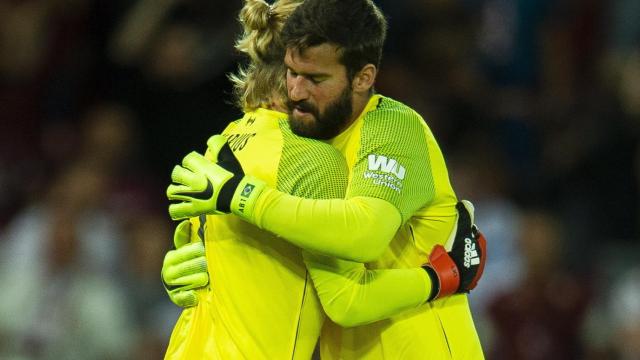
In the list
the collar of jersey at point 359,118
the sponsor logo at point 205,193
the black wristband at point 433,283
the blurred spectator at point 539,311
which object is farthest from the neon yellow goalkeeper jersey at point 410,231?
the blurred spectator at point 539,311

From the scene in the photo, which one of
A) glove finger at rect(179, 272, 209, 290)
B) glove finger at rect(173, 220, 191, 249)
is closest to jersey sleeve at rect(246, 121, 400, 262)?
glove finger at rect(179, 272, 209, 290)

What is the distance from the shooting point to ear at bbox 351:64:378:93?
11.8ft

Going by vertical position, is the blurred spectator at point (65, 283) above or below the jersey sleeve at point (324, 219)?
below

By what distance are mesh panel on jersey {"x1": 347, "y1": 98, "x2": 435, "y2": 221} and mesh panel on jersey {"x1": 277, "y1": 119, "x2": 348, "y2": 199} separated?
6 cm

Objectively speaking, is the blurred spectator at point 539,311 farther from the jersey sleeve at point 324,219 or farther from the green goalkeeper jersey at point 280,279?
the jersey sleeve at point 324,219

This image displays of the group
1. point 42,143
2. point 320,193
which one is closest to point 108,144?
point 42,143

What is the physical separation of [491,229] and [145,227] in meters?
1.99

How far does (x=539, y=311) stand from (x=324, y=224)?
3470 mm

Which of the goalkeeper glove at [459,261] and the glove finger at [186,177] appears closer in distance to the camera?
the glove finger at [186,177]

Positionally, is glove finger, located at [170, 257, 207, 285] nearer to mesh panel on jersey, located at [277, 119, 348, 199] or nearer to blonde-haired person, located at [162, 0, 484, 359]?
blonde-haired person, located at [162, 0, 484, 359]

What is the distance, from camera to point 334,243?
11.0 ft

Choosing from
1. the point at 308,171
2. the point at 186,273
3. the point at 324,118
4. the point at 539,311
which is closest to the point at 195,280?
the point at 186,273

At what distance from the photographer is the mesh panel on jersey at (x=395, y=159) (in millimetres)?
3443

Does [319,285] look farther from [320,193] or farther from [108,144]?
[108,144]
